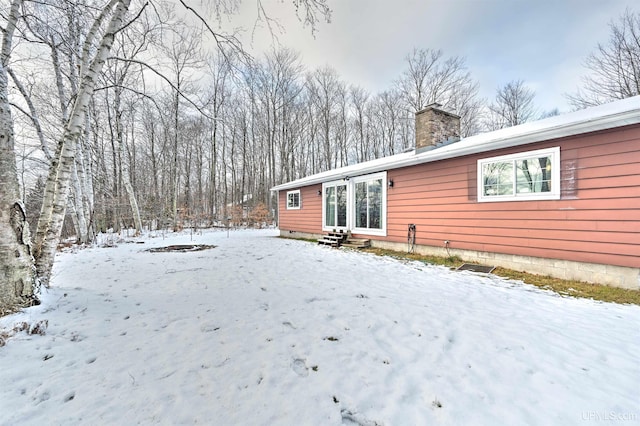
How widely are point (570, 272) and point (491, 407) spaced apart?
4.06 meters

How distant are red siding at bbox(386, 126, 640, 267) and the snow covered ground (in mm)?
1228

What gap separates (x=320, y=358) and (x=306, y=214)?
8910 millimetres

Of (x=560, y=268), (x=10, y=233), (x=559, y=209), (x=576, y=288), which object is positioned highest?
(x=559, y=209)

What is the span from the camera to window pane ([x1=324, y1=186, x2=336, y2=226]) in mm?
9320

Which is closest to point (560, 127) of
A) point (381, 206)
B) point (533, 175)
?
point (533, 175)

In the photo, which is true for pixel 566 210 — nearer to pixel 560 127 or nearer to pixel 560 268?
pixel 560 268

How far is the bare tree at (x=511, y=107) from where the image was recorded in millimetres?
17266

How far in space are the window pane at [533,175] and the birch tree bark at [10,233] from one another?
727cm

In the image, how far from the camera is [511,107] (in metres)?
17.9

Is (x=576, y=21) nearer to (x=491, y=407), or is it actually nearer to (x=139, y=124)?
(x=491, y=407)

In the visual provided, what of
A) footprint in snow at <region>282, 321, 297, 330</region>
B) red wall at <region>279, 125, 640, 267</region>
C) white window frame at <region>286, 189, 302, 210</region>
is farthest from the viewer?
white window frame at <region>286, 189, 302, 210</region>

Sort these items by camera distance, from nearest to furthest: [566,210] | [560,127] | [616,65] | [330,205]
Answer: [560,127] → [566,210] → [330,205] → [616,65]

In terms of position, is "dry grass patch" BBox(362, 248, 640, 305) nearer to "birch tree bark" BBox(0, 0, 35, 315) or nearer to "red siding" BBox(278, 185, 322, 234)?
"red siding" BBox(278, 185, 322, 234)

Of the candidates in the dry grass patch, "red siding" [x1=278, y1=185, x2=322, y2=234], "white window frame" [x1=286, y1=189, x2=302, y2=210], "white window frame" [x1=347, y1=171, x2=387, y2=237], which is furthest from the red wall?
"white window frame" [x1=286, y1=189, x2=302, y2=210]
